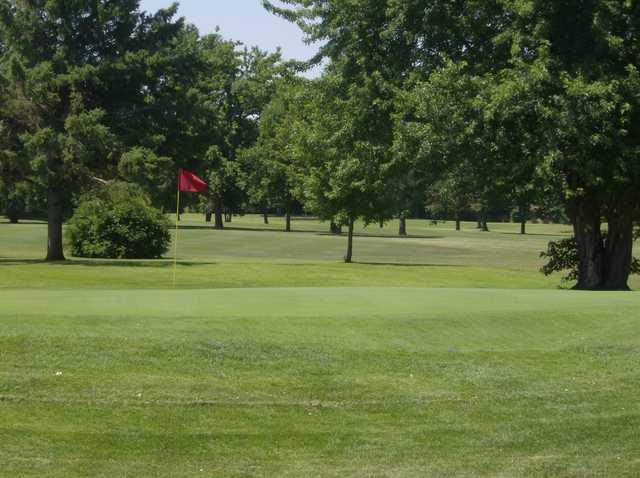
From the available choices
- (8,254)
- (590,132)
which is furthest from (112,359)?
(8,254)

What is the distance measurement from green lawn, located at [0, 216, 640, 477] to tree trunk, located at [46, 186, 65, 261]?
98.9 feet

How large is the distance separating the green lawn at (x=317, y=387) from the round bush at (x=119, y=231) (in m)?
31.5

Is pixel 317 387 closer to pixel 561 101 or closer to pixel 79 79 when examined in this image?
pixel 561 101

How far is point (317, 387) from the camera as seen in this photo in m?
11.0

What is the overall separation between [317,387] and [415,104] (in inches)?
685

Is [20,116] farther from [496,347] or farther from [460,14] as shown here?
[496,347]

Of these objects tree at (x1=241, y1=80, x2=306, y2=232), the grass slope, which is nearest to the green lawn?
the grass slope

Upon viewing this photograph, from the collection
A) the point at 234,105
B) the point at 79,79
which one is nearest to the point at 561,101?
the point at 79,79

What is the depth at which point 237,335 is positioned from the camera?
1241 centimetres

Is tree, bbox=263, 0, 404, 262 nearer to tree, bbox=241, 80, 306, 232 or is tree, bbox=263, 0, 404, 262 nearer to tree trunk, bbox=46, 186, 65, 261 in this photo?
tree trunk, bbox=46, 186, 65, 261

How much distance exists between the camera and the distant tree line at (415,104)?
25.5m

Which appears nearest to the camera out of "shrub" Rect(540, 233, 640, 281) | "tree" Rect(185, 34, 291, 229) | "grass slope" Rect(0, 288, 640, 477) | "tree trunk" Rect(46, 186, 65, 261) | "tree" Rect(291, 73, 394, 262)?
"grass slope" Rect(0, 288, 640, 477)

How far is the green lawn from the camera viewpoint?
925 centimetres

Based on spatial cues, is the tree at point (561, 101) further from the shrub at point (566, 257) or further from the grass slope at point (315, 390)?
the grass slope at point (315, 390)
